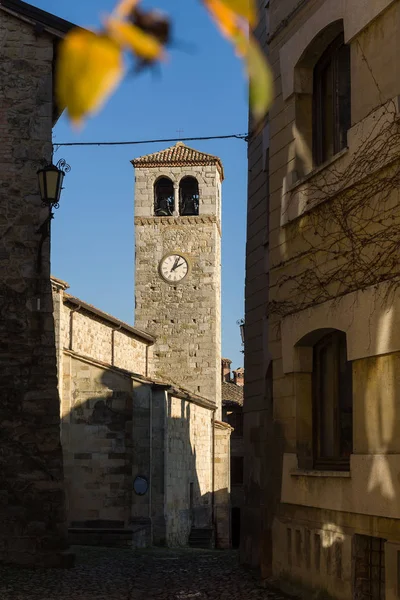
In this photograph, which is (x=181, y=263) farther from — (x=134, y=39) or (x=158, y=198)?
(x=134, y=39)

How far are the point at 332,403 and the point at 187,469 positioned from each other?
20584 millimetres

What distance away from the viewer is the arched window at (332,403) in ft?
29.2

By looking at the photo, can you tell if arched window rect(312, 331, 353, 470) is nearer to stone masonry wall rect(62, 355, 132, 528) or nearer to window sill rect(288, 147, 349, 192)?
window sill rect(288, 147, 349, 192)

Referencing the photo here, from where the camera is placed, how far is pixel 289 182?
32.8 ft

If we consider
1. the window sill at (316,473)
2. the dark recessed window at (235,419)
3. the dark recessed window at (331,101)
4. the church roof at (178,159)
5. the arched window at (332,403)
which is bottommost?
the dark recessed window at (235,419)

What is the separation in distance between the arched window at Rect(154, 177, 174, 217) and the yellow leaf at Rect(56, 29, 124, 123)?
142 ft

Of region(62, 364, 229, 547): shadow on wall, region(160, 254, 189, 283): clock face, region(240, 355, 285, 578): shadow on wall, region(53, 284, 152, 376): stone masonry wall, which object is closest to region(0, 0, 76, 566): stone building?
region(240, 355, 285, 578): shadow on wall

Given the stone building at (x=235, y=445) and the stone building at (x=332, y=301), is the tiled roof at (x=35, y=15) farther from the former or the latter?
the stone building at (x=235, y=445)

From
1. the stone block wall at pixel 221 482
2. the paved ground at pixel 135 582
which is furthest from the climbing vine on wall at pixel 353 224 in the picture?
the stone block wall at pixel 221 482

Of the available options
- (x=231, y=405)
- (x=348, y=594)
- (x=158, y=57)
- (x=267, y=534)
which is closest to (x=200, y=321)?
(x=231, y=405)

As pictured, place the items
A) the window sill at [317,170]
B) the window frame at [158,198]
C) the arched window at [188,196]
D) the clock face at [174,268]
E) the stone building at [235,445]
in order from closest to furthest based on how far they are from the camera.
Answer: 1. the window sill at [317,170]
2. the clock face at [174,268]
3. the arched window at [188,196]
4. the window frame at [158,198]
5. the stone building at [235,445]

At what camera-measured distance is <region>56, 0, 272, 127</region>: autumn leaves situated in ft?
4.76

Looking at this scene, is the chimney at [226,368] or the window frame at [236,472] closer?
the window frame at [236,472]

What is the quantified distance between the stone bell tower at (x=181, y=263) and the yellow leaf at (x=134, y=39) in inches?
1557
